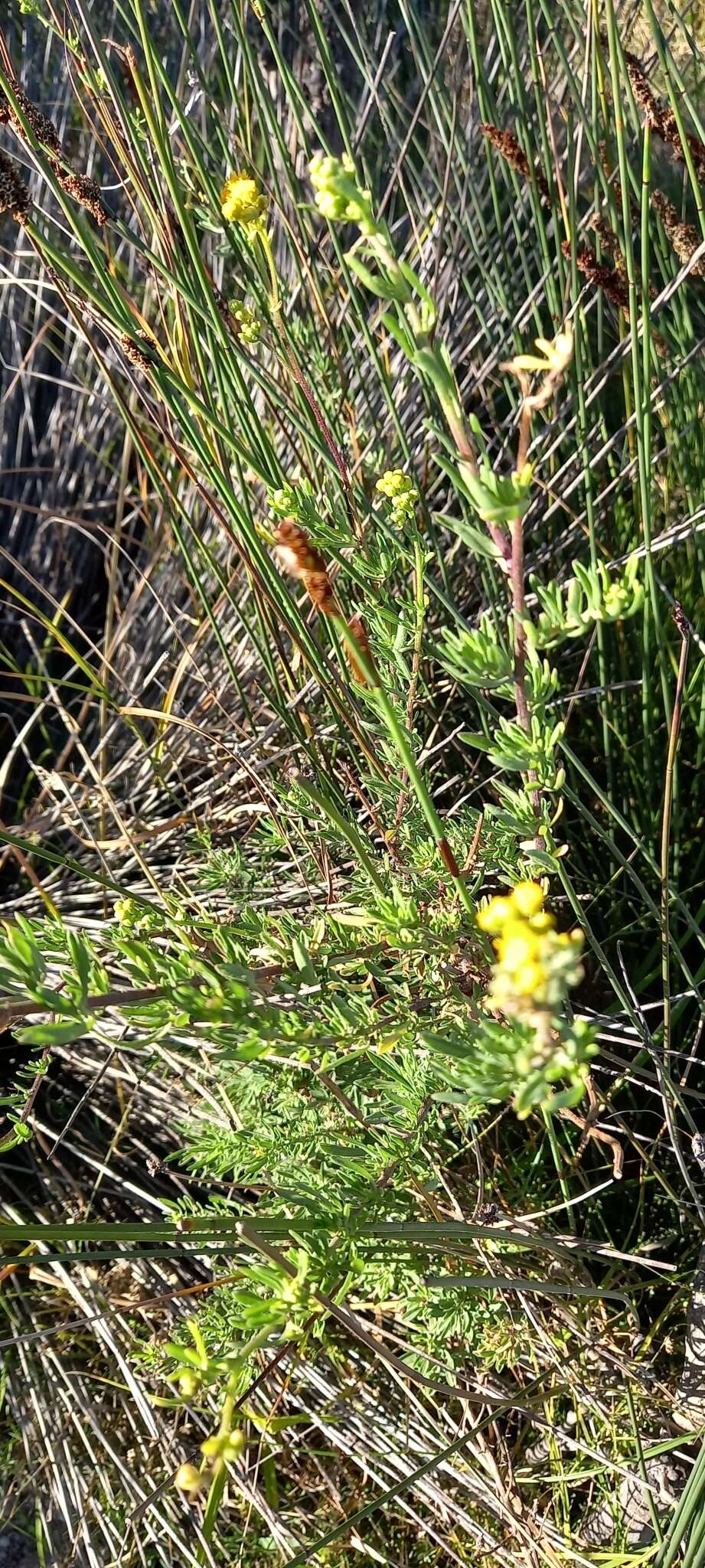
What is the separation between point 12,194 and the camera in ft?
2.66

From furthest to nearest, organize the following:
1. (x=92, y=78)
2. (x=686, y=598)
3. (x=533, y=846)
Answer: (x=686, y=598) → (x=92, y=78) → (x=533, y=846)

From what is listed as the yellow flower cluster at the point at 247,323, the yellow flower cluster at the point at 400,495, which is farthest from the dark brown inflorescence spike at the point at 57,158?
the yellow flower cluster at the point at 400,495

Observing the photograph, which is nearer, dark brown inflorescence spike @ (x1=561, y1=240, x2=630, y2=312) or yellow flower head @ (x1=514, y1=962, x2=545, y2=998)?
yellow flower head @ (x1=514, y1=962, x2=545, y2=998)

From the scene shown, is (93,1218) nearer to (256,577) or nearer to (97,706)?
(97,706)

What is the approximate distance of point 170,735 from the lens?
1.41 metres

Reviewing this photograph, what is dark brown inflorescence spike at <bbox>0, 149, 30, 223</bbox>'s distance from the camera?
2.65 feet

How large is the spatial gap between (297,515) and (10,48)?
71.7 inches

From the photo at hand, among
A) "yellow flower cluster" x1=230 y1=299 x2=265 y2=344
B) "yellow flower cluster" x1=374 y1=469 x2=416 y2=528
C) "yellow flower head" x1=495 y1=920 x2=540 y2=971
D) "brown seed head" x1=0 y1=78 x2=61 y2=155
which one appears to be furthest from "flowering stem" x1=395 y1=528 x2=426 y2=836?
"brown seed head" x1=0 y1=78 x2=61 y2=155

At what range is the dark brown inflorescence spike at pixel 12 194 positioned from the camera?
81 centimetres

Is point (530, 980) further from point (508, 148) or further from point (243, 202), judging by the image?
point (508, 148)

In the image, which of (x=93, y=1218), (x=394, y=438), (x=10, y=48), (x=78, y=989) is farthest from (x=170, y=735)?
(x=10, y=48)

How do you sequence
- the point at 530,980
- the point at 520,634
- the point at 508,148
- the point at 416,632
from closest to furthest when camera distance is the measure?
the point at 530,980
the point at 520,634
the point at 416,632
the point at 508,148

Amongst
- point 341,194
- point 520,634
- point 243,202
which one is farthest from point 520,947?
point 243,202

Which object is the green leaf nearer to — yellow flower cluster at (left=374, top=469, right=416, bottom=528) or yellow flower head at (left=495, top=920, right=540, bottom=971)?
yellow flower head at (left=495, top=920, right=540, bottom=971)
